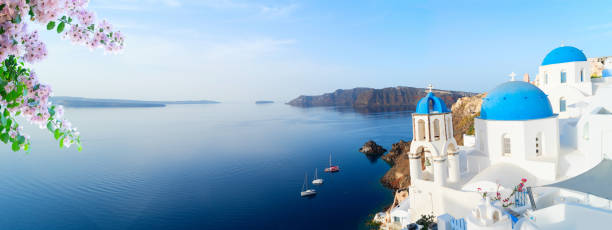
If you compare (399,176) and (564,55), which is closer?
(564,55)

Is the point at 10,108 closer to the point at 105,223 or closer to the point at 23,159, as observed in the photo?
the point at 105,223

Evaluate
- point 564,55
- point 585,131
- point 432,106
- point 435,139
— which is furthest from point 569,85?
point 435,139

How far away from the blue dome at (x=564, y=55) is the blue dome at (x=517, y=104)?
26.7 feet

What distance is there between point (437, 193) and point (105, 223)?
Answer: 1118 inches

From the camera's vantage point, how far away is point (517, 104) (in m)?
13.8

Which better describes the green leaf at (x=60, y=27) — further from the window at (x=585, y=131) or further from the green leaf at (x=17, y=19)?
the window at (x=585, y=131)

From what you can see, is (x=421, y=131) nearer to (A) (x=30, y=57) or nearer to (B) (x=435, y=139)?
(B) (x=435, y=139)

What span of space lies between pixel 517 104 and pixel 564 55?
9.75m

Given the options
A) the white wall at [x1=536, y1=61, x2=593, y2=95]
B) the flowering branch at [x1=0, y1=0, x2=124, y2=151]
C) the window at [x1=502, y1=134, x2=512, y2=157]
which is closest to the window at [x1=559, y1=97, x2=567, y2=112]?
the white wall at [x1=536, y1=61, x2=593, y2=95]

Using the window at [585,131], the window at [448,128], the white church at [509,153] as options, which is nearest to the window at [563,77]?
the white church at [509,153]

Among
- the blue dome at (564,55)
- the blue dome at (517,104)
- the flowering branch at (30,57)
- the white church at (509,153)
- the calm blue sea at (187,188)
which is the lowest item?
the calm blue sea at (187,188)

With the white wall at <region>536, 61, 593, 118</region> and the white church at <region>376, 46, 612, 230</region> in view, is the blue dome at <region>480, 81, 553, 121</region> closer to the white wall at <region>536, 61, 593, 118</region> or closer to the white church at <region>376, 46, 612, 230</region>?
the white church at <region>376, 46, 612, 230</region>

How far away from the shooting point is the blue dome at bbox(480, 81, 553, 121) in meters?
13.7

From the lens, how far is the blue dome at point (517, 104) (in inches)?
539
